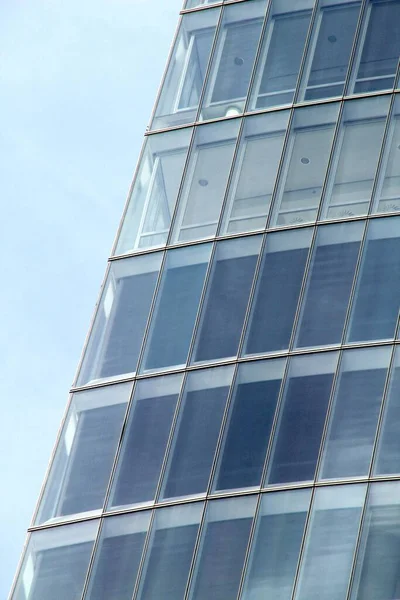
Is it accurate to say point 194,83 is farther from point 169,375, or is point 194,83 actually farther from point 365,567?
point 365,567

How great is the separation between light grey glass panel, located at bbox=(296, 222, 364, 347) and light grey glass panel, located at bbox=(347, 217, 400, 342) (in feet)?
0.83

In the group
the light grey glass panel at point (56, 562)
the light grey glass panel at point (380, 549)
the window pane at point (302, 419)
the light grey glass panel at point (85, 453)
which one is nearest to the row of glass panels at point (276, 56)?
the window pane at point (302, 419)

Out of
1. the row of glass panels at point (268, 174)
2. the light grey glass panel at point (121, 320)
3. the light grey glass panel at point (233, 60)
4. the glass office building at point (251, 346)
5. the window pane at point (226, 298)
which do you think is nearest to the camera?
the glass office building at point (251, 346)

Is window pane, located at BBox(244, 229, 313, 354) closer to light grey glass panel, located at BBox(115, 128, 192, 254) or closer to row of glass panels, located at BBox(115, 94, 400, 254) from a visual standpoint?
row of glass panels, located at BBox(115, 94, 400, 254)

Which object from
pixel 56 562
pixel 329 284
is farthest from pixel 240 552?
pixel 329 284

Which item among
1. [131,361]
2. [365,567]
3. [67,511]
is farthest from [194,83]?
[365,567]

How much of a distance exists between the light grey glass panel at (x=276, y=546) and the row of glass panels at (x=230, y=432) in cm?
48

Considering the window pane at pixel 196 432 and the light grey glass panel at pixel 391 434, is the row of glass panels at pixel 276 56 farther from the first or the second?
the light grey glass panel at pixel 391 434

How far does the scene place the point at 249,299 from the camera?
37.7 meters

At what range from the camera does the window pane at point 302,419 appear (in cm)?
3491

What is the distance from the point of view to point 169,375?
37375mm

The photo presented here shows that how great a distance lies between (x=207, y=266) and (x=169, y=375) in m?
3.01

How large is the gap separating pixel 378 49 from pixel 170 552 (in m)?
14.0

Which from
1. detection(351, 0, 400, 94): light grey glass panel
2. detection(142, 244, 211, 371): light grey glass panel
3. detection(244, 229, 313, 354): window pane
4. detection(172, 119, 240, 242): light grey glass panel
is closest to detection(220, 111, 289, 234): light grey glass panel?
detection(172, 119, 240, 242): light grey glass panel
